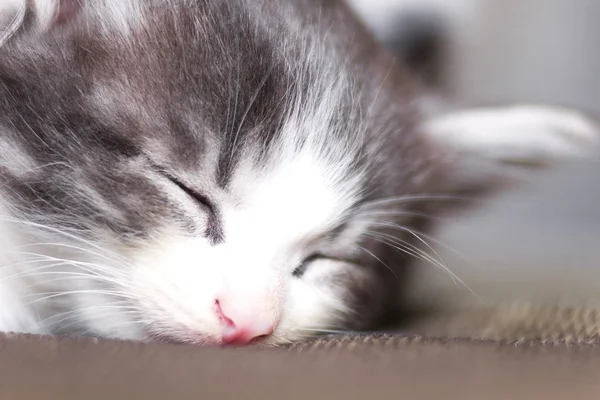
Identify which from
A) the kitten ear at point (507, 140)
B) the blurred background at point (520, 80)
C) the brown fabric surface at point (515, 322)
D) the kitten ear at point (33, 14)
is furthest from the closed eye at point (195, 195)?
the blurred background at point (520, 80)

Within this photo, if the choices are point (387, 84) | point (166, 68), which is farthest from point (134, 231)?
point (387, 84)

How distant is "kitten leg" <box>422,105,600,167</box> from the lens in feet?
3.04

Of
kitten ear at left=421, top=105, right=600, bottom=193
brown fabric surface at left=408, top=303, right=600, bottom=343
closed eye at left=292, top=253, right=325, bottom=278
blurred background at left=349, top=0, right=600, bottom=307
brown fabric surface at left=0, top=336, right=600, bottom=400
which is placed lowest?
brown fabric surface at left=0, top=336, right=600, bottom=400

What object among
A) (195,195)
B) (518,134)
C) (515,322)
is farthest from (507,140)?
(195,195)

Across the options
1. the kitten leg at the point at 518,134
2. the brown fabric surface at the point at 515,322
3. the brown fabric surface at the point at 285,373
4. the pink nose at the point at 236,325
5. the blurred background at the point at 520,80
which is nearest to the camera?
the brown fabric surface at the point at 285,373

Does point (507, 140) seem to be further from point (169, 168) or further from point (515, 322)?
point (169, 168)

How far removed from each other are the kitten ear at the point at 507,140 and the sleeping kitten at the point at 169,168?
0.28m

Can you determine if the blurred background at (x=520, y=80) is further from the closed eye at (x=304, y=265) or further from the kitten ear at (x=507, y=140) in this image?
the closed eye at (x=304, y=265)

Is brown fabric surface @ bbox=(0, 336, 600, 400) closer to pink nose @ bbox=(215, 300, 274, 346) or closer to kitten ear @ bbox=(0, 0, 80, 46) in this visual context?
pink nose @ bbox=(215, 300, 274, 346)

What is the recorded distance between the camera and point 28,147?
2.24 feet

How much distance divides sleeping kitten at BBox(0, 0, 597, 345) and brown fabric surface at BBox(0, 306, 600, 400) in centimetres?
14

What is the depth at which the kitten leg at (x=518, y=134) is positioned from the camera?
3.04ft

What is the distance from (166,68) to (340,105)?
0.20 m

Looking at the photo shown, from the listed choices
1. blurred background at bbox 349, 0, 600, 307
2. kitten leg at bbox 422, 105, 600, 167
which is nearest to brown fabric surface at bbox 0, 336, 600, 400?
kitten leg at bbox 422, 105, 600, 167
